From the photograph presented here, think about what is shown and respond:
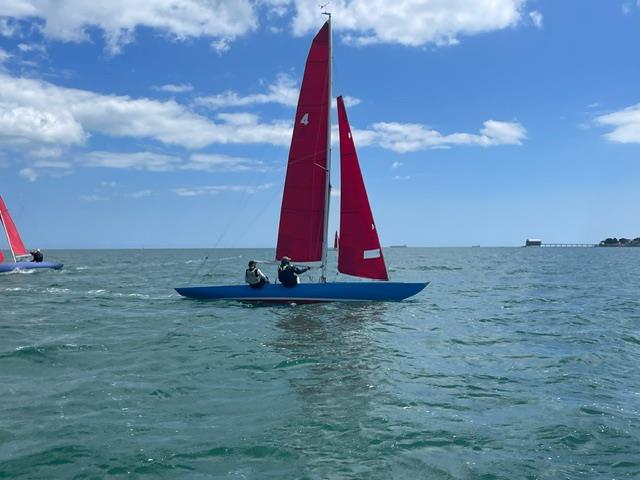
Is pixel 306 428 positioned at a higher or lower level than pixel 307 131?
lower

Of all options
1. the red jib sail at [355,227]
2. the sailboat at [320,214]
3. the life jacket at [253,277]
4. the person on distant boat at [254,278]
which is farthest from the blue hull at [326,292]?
the red jib sail at [355,227]

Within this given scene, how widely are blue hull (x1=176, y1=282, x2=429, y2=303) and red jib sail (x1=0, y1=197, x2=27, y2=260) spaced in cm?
2859

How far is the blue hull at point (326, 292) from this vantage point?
64.8ft

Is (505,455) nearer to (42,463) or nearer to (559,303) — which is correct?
(42,463)

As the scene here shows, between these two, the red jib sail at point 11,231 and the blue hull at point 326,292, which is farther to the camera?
the red jib sail at point 11,231

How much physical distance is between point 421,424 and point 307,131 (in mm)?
15545

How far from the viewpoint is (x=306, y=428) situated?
23.6 ft

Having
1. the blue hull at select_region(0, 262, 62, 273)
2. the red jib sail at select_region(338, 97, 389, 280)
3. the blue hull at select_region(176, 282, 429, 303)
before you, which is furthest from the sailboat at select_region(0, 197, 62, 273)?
the red jib sail at select_region(338, 97, 389, 280)

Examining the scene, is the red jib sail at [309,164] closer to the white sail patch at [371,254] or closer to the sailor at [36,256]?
the white sail patch at [371,254]

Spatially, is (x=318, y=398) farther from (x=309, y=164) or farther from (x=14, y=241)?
(x=14, y=241)

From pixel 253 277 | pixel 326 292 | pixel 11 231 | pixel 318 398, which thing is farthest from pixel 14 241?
pixel 318 398

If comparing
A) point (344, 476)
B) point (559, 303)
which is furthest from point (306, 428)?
point (559, 303)

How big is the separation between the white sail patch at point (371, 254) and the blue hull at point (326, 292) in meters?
1.05

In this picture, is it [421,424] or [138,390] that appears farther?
[138,390]
